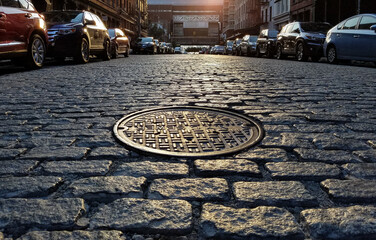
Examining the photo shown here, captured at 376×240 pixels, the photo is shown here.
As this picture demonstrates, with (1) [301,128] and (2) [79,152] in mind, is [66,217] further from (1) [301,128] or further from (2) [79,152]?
(1) [301,128]

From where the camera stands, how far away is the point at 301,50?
51.8 feet

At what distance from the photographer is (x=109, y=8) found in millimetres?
39250

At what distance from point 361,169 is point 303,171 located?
368mm

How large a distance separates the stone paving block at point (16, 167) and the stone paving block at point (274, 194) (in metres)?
Answer: 1.31

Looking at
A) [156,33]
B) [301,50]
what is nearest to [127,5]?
[156,33]

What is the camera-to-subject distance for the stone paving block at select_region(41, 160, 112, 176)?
7.43 ft

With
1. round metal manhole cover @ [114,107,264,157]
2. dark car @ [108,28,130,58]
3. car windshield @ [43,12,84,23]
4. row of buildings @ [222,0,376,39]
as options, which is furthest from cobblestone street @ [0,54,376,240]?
row of buildings @ [222,0,376,39]

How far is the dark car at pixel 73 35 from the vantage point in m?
11.5

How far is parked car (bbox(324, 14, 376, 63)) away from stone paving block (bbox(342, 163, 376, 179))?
31.9 ft

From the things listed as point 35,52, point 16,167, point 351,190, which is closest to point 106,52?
point 35,52

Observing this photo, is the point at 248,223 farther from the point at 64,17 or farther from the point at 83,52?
the point at 64,17

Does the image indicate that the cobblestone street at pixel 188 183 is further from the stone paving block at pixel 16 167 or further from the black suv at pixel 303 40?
the black suv at pixel 303 40

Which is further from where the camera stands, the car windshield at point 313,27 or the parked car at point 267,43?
the parked car at point 267,43

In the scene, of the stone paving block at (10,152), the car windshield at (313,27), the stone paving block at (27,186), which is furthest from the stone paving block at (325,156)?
the car windshield at (313,27)
